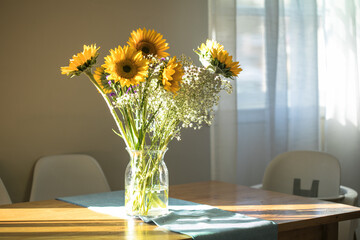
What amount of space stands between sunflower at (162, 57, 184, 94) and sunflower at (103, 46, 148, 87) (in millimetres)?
68

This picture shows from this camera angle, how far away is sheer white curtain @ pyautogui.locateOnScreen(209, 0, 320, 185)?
3.58m

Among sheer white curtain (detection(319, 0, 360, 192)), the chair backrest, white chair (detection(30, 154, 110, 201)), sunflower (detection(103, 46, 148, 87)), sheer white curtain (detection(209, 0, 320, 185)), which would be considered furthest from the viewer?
sheer white curtain (detection(319, 0, 360, 192))

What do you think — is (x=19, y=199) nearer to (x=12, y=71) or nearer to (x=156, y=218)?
(x=12, y=71)

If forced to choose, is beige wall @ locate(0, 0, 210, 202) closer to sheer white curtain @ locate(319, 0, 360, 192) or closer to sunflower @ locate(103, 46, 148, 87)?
sunflower @ locate(103, 46, 148, 87)

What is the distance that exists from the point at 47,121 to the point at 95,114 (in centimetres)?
29

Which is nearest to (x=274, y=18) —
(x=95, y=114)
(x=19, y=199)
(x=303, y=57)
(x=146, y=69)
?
(x=303, y=57)

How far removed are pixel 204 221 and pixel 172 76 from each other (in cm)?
49

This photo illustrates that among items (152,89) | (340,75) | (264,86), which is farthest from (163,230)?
(340,75)

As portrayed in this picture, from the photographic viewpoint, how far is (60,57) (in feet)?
9.53

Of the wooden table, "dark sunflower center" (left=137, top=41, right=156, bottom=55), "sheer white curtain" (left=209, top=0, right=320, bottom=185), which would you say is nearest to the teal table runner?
→ the wooden table

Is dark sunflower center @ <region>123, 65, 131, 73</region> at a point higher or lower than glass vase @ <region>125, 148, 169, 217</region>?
higher

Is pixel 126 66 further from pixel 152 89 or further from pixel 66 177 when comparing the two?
pixel 66 177

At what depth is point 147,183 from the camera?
174 cm

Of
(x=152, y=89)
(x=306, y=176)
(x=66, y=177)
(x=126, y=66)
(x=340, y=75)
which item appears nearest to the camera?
(x=126, y=66)
